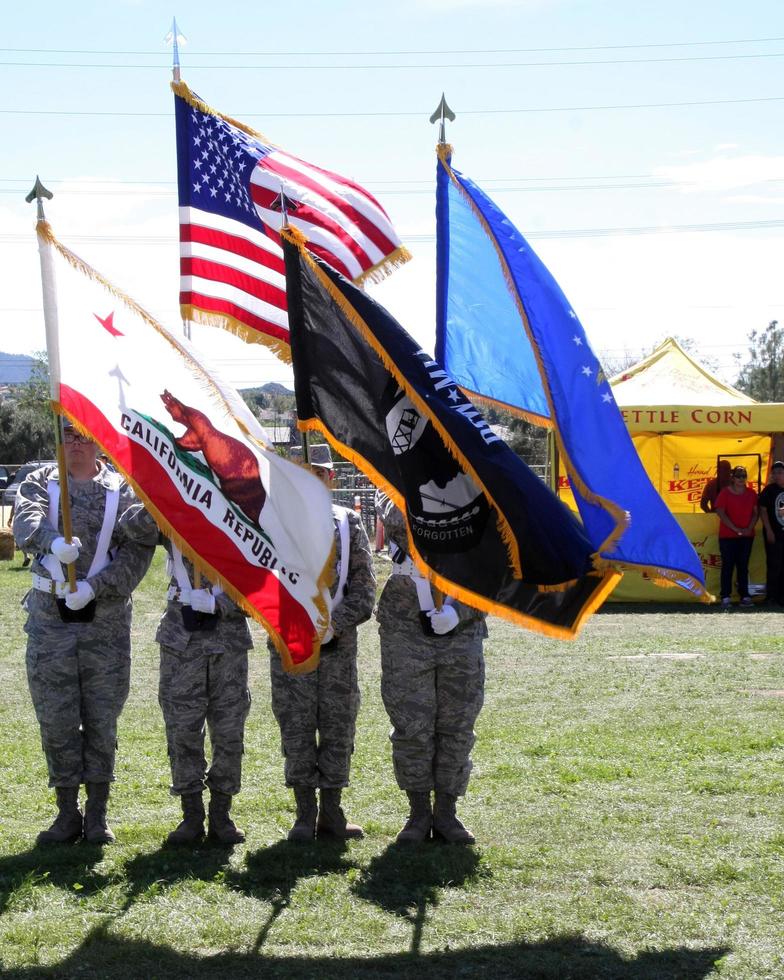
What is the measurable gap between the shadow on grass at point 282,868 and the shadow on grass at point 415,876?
8.3 inches

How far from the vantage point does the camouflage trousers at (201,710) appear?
20.6 feet

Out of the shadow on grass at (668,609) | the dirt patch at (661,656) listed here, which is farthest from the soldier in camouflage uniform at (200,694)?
the shadow on grass at (668,609)

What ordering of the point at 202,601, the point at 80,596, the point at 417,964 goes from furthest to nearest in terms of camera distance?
the point at 202,601
the point at 80,596
the point at 417,964

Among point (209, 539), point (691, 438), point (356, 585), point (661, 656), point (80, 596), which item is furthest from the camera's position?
point (691, 438)

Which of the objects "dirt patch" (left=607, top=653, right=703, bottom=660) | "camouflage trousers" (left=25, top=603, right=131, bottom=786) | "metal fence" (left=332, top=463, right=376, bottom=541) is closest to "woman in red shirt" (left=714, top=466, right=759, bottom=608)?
"dirt patch" (left=607, top=653, right=703, bottom=660)

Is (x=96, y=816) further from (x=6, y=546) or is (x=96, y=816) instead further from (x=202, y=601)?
(x=6, y=546)

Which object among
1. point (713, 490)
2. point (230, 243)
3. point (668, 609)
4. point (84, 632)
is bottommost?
point (668, 609)

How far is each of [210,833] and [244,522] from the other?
202 centimetres

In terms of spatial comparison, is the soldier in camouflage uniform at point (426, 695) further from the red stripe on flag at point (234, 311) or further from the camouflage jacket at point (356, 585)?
the red stripe on flag at point (234, 311)

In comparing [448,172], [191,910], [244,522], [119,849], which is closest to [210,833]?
[119,849]

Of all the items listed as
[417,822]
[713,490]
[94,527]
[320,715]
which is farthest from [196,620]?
[713,490]

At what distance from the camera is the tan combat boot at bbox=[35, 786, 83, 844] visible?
6352mm

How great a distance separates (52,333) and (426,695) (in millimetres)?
2561

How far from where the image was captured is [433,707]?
20.6 feet
